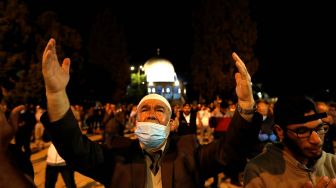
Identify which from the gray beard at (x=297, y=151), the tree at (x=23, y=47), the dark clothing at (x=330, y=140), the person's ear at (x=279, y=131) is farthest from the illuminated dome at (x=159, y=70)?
the gray beard at (x=297, y=151)

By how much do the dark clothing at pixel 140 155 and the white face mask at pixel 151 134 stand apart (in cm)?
9

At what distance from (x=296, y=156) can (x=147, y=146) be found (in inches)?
43.8

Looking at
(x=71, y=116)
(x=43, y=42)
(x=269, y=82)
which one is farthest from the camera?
(x=269, y=82)

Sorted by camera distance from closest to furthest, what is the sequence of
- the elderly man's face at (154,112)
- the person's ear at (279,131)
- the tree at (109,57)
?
the person's ear at (279,131) < the elderly man's face at (154,112) < the tree at (109,57)

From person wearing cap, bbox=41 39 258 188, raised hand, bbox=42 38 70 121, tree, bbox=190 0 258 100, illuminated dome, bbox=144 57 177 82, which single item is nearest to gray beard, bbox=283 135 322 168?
person wearing cap, bbox=41 39 258 188

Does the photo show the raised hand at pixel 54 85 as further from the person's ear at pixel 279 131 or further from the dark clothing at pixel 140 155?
the person's ear at pixel 279 131

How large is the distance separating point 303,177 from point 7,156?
2.01m

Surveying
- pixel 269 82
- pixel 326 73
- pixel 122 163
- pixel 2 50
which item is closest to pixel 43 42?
pixel 2 50

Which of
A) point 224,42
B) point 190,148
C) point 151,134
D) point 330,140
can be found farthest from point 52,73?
point 224,42

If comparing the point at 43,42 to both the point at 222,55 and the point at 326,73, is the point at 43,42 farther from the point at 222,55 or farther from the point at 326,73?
the point at 326,73

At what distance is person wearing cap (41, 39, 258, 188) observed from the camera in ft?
8.25

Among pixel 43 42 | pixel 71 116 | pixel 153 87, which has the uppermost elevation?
pixel 43 42

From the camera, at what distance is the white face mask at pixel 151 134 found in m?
3.01

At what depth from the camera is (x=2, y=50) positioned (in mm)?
24172
